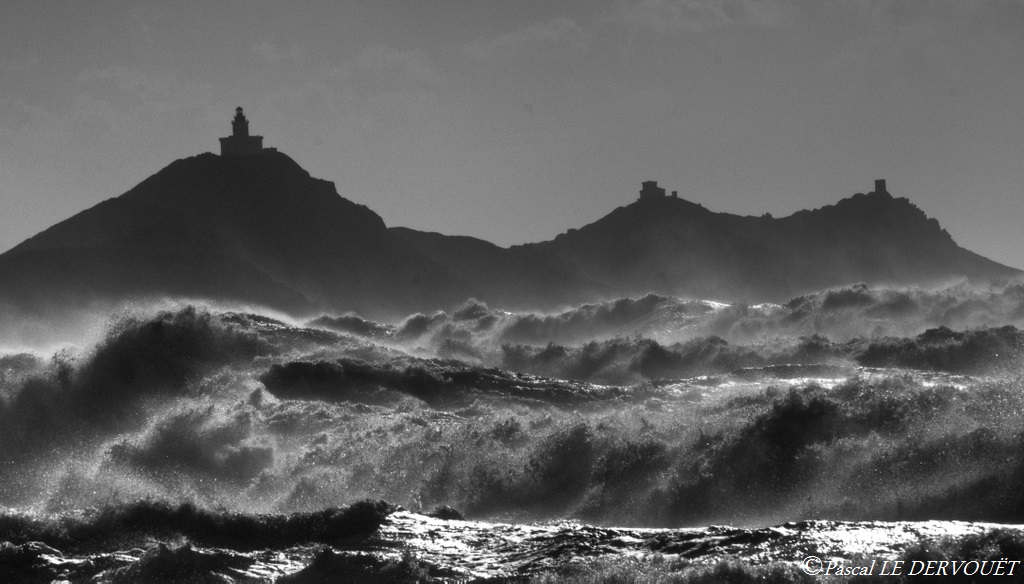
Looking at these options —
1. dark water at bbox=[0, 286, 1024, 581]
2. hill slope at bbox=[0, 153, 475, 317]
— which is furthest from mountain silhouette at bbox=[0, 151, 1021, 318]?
dark water at bbox=[0, 286, 1024, 581]

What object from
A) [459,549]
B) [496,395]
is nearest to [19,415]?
[496,395]

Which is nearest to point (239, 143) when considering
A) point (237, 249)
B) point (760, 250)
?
point (237, 249)

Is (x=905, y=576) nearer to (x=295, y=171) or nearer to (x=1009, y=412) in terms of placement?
(x=1009, y=412)

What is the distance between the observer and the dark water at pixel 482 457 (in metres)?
13.6

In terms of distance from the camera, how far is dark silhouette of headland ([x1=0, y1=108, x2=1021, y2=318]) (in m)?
92.6

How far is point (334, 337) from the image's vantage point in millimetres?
40156

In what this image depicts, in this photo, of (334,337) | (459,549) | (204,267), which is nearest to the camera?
(459,549)

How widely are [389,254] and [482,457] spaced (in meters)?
93.8

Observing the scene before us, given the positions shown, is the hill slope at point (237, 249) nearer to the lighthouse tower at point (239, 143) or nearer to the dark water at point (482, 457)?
the lighthouse tower at point (239, 143)

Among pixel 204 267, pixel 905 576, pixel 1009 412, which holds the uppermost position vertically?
pixel 204 267

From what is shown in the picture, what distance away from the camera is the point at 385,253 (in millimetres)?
115062

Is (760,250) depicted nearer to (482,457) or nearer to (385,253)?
(385,253)

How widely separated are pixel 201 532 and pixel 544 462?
8114mm

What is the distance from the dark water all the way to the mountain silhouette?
173 feet
